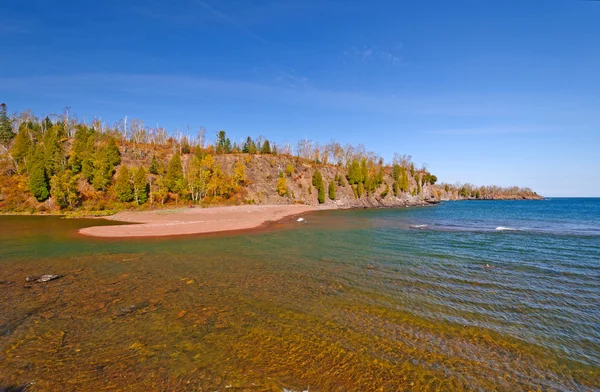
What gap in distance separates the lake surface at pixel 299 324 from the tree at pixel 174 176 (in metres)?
55.1

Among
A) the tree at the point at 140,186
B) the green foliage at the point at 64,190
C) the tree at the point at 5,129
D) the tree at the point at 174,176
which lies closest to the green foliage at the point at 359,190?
the tree at the point at 174,176

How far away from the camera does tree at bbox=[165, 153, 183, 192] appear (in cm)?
7319

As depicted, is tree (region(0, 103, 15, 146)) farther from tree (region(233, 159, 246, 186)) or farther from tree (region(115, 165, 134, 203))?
tree (region(233, 159, 246, 186))

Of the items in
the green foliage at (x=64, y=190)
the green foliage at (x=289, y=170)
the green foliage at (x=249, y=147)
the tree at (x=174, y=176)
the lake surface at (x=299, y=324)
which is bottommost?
the lake surface at (x=299, y=324)

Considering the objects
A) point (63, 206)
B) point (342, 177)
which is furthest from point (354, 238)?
point (342, 177)

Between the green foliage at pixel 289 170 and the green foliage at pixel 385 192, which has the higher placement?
the green foliage at pixel 289 170

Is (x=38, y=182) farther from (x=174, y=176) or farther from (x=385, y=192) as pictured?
(x=385, y=192)

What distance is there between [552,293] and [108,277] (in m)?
22.8

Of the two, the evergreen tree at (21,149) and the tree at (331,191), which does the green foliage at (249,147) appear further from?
the evergreen tree at (21,149)

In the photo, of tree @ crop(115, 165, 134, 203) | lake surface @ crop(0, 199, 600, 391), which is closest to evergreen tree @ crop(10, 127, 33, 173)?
tree @ crop(115, 165, 134, 203)

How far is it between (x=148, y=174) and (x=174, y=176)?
399 inches

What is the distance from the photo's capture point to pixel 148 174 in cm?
7962

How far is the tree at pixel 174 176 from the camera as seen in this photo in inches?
2881

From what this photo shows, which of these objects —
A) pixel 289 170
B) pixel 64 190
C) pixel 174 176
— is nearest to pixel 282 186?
pixel 289 170
